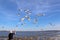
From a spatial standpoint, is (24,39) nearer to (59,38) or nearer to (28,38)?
(28,38)

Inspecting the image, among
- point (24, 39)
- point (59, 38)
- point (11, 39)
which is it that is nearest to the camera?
point (11, 39)

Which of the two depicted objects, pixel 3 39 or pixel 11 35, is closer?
pixel 11 35

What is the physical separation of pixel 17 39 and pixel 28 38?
0.45 m

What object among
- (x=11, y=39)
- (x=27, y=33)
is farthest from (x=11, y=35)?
(x=27, y=33)

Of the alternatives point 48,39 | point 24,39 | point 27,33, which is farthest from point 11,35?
point 27,33

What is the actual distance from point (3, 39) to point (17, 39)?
89 centimetres

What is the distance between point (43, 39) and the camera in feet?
28.4

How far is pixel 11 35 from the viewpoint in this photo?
431cm

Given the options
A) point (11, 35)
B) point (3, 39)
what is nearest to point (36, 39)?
point (3, 39)

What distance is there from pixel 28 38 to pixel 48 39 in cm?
93

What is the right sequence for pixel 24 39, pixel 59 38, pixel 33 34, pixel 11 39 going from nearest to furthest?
pixel 11 39
pixel 24 39
pixel 33 34
pixel 59 38

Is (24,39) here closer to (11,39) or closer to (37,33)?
(37,33)

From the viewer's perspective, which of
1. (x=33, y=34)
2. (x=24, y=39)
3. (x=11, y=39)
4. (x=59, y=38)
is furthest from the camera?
(x=59, y=38)

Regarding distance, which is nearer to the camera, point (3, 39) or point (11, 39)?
point (11, 39)
